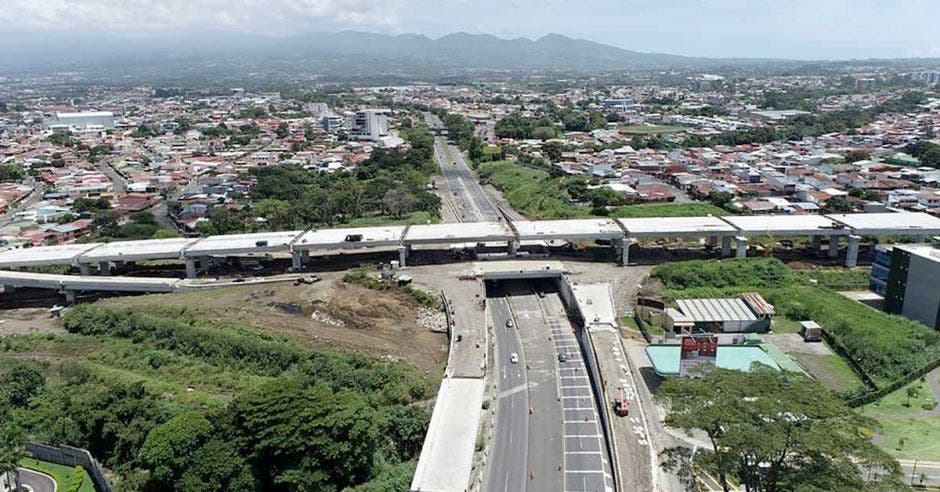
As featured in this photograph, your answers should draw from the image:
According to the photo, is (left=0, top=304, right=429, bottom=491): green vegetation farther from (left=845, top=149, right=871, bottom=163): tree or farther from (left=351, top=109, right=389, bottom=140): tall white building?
(left=351, top=109, right=389, bottom=140): tall white building

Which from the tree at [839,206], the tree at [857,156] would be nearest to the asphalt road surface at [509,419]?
the tree at [839,206]

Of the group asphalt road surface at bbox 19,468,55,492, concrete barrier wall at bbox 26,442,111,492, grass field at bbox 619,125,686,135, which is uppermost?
grass field at bbox 619,125,686,135

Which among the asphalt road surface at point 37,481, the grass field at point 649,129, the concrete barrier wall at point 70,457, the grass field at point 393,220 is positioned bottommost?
the asphalt road surface at point 37,481

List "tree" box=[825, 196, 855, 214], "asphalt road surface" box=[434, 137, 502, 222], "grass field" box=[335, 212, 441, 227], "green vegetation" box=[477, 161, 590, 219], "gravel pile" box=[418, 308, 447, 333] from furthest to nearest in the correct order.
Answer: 1. "asphalt road surface" box=[434, 137, 502, 222]
2. "green vegetation" box=[477, 161, 590, 219]
3. "tree" box=[825, 196, 855, 214]
4. "grass field" box=[335, 212, 441, 227]
5. "gravel pile" box=[418, 308, 447, 333]

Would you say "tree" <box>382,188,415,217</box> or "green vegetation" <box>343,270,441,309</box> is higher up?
"tree" <box>382,188,415,217</box>

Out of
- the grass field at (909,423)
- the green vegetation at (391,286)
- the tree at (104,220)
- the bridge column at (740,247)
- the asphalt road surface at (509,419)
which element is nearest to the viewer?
the asphalt road surface at (509,419)

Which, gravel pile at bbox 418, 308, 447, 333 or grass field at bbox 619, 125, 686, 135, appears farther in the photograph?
grass field at bbox 619, 125, 686, 135

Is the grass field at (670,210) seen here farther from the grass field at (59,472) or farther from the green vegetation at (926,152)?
the grass field at (59,472)

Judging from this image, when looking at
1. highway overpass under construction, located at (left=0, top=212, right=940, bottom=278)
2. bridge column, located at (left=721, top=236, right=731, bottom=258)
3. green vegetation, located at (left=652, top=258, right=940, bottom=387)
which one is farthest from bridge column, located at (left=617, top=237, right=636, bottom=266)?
bridge column, located at (left=721, top=236, right=731, bottom=258)

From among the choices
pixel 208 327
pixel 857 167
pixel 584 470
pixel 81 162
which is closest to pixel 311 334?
pixel 208 327
